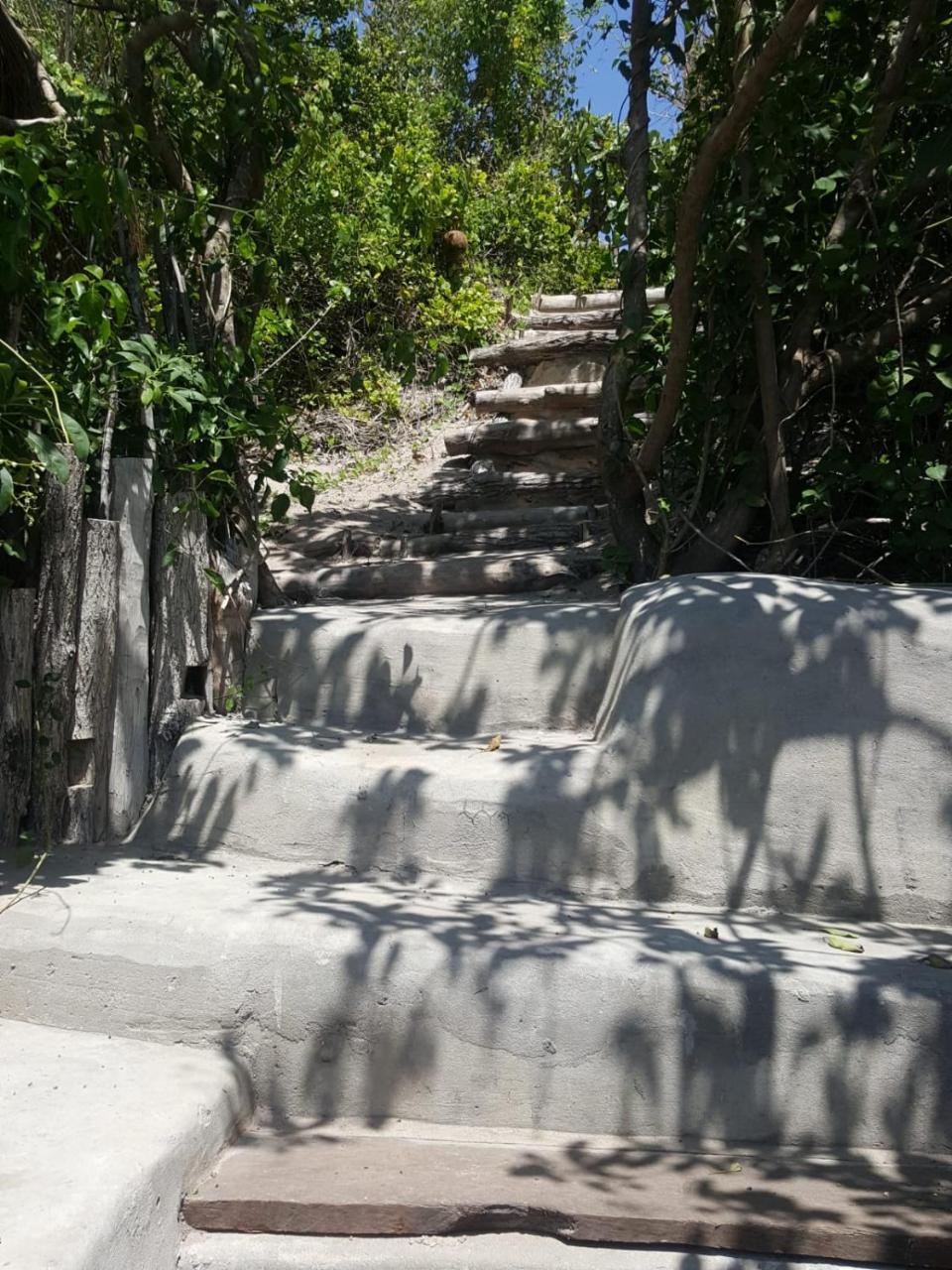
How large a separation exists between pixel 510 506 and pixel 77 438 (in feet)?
11.8

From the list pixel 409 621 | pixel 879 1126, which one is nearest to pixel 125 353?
pixel 409 621

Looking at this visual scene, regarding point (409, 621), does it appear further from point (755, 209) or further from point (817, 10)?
point (817, 10)

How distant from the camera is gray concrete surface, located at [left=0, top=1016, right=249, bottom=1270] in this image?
2.33 m

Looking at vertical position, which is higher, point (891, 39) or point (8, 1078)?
point (891, 39)

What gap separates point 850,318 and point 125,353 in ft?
9.63

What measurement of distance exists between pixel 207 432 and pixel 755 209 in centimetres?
235

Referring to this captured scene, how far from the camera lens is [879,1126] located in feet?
9.73

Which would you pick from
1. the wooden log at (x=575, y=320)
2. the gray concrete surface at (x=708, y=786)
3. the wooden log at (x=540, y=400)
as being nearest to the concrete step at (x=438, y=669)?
the gray concrete surface at (x=708, y=786)

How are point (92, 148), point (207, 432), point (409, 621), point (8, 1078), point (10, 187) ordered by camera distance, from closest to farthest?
point (8, 1078) → point (10, 187) → point (92, 148) → point (207, 432) → point (409, 621)

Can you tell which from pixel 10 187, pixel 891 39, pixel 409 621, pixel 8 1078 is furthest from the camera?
pixel 891 39

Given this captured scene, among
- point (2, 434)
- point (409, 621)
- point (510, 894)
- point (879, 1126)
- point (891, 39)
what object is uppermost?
point (891, 39)

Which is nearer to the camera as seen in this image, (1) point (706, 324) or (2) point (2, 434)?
(2) point (2, 434)

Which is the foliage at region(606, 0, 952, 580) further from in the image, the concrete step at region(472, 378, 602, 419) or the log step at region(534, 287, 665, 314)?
the log step at region(534, 287, 665, 314)

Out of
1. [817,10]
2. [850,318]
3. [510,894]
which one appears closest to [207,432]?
[510,894]
